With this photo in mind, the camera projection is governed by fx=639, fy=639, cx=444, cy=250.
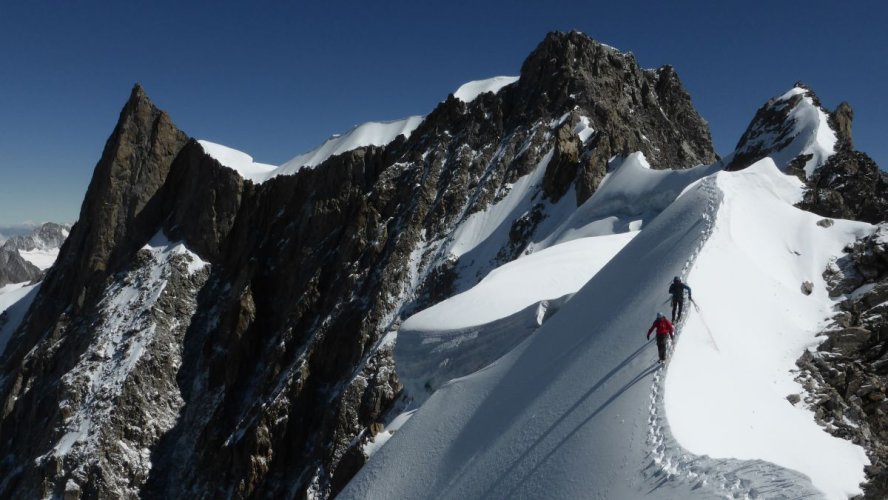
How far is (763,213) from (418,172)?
42223mm

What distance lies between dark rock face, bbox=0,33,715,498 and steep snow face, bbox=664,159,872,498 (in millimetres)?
28350

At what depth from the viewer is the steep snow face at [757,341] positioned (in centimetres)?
1038

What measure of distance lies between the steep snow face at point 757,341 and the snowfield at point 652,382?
0.13 ft

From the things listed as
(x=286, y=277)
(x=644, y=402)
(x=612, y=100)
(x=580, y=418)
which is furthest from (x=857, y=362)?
(x=286, y=277)

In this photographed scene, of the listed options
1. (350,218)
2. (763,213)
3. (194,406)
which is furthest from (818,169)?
(194,406)

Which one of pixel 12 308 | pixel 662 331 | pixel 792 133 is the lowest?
pixel 662 331

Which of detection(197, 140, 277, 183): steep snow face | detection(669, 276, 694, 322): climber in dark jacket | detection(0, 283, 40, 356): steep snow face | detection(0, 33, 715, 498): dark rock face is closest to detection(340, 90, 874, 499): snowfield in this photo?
detection(669, 276, 694, 322): climber in dark jacket

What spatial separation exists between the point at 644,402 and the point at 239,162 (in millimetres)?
83567

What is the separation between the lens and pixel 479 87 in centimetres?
7169

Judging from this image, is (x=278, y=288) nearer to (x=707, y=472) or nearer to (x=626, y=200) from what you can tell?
(x=626, y=200)

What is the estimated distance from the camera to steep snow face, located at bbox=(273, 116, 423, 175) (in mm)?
88588

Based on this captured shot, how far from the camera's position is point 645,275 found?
52.4 feet

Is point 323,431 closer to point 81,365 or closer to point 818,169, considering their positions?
point 81,365

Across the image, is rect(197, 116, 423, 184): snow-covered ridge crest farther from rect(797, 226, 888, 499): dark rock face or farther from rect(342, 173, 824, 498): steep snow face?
rect(797, 226, 888, 499): dark rock face
